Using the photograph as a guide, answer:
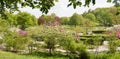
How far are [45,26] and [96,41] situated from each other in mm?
3454

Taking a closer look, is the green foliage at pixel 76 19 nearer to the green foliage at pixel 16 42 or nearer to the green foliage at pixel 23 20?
the green foliage at pixel 23 20

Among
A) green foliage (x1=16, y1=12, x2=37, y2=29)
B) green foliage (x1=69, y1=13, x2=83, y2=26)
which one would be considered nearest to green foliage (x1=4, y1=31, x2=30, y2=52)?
green foliage (x1=16, y1=12, x2=37, y2=29)

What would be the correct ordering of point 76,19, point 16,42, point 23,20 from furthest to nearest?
point 76,19
point 23,20
point 16,42

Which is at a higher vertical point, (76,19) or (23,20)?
(23,20)

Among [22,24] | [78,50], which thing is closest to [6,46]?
[78,50]

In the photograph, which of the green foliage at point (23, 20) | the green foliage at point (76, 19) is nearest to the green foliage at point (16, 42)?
the green foliage at point (23, 20)

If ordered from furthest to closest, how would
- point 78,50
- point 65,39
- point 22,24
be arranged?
point 22,24, point 65,39, point 78,50

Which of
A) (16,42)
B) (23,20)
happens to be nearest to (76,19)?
(23,20)

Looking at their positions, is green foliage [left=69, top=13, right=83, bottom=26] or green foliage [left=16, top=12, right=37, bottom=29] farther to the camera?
green foliage [left=69, top=13, right=83, bottom=26]

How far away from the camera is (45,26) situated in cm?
2016

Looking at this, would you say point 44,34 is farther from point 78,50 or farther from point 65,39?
point 78,50

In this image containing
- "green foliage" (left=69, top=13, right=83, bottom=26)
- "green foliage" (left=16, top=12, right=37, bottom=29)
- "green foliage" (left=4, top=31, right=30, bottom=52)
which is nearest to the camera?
"green foliage" (left=4, top=31, right=30, bottom=52)

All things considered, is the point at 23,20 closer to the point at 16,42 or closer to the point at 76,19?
the point at 76,19

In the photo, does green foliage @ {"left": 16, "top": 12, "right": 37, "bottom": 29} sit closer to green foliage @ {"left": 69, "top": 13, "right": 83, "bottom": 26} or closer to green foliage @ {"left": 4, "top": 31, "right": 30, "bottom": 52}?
green foliage @ {"left": 69, "top": 13, "right": 83, "bottom": 26}
